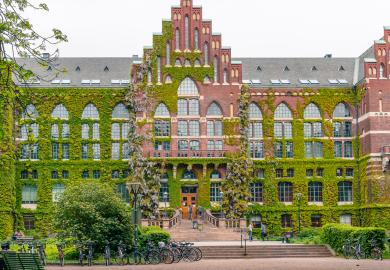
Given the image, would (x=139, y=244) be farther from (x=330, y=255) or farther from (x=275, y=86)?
(x=275, y=86)

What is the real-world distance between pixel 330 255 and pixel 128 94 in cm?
3461

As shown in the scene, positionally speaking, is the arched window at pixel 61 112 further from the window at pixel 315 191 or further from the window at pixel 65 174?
the window at pixel 315 191

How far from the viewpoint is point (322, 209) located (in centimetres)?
7725

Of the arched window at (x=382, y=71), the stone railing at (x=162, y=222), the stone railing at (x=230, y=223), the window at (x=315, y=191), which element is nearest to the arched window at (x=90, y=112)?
the stone railing at (x=162, y=222)

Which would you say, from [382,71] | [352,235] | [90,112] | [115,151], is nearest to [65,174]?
[115,151]

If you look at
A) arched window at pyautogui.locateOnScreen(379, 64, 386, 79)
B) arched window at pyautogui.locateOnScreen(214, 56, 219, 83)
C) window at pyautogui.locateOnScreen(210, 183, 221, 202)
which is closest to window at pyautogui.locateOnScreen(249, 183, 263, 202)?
window at pyautogui.locateOnScreen(210, 183, 221, 202)

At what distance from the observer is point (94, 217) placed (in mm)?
45219

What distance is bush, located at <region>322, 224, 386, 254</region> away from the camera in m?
44.9

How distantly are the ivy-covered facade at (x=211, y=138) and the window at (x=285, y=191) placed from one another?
0.10 meters

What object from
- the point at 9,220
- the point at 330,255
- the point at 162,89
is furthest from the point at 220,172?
the point at 330,255

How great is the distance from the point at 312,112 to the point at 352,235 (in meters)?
34.9

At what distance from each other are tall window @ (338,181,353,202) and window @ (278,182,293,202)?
5038mm

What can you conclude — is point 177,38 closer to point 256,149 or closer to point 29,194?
point 256,149

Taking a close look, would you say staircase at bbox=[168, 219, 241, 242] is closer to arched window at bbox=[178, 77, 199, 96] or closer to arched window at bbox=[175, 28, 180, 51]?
arched window at bbox=[178, 77, 199, 96]
